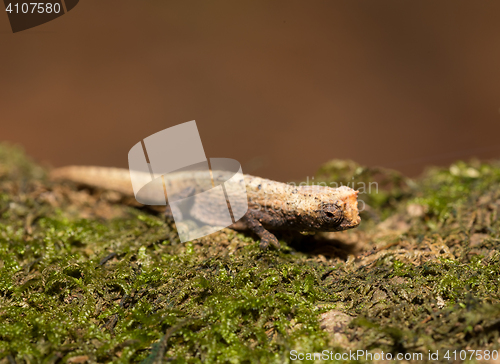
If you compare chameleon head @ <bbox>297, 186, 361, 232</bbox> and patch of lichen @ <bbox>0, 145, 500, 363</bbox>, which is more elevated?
chameleon head @ <bbox>297, 186, 361, 232</bbox>

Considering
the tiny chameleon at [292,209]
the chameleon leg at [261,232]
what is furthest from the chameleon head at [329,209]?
the chameleon leg at [261,232]

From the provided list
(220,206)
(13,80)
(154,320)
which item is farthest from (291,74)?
(154,320)

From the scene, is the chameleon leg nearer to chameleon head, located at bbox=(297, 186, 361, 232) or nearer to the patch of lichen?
the patch of lichen

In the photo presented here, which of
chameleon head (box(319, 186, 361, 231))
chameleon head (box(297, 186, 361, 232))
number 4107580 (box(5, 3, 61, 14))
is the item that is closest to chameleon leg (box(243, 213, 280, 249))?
chameleon head (box(297, 186, 361, 232))

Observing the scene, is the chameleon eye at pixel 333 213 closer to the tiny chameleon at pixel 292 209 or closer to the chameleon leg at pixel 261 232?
the tiny chameleon at pixel 292 209

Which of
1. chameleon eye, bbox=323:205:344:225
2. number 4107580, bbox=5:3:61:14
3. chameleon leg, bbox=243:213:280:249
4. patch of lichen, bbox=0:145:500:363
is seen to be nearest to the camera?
patch of lichen, bbox=0:145:500:363

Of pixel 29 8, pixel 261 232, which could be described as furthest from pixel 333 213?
pixel 29 8

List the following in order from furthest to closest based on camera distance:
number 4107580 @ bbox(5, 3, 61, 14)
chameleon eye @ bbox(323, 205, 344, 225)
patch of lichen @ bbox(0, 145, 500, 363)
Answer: number 4107580 @ bbox(5, 3, 61, 14)
chameleon eye @ bbox(323, 205, 344, 225)
patch of lichen @ bbox(0, 145, 500, 363)
